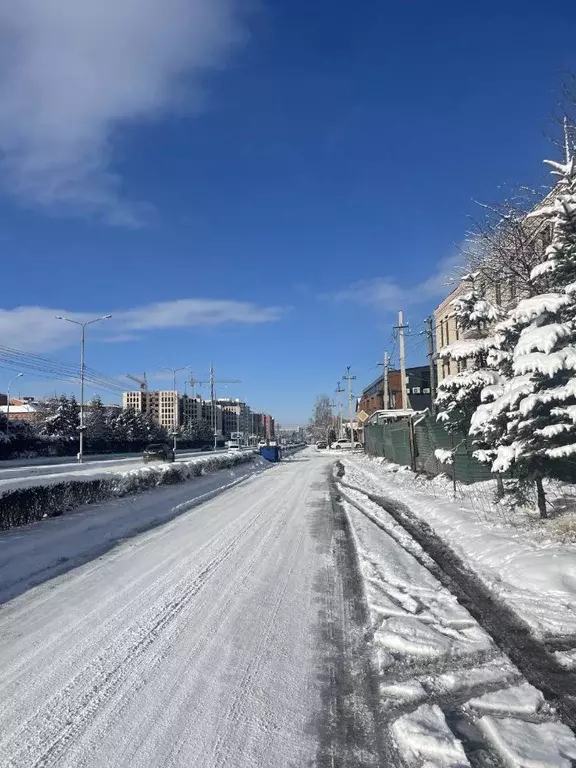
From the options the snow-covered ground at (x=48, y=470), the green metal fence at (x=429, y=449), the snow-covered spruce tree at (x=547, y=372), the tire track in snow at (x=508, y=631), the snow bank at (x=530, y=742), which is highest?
the snow-covered spruce tree at (x=547, y=372)

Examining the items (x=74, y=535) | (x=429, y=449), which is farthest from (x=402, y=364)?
(x=74, y=535)

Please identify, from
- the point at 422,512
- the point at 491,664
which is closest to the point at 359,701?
the point at 491,664

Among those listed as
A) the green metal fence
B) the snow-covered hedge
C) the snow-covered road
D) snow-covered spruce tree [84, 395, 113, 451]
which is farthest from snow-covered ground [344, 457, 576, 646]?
snow-covered spruce tree [84, 395, 113, 451]

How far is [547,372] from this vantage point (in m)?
8.12

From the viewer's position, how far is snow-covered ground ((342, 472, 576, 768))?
3373 millimetres

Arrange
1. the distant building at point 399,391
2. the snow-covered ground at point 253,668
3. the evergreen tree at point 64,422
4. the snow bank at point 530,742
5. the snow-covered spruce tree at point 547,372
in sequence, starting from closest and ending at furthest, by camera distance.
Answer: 1. the snow bank at point 530,742
2. the snow-covered ground at point 253,668
3. the snow-covered spruce tree at point 547,372
4. the evergreen tree at point 64,422
5. the distant building at point 399,391

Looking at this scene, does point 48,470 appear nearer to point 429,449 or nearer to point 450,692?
point 429,449

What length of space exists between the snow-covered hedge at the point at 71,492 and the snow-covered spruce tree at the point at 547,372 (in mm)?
9385

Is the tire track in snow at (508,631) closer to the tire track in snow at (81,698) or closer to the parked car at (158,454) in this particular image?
the tire track in snow at (81,698)

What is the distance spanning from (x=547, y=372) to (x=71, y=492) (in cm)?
1169

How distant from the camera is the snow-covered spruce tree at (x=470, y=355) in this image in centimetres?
1147

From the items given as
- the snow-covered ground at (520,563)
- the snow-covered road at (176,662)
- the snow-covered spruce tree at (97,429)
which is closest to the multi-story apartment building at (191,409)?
the snow-covered spruce tree at (97,429)

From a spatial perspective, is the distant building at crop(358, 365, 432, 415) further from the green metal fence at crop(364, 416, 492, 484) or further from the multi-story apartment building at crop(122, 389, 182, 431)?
the multi-story apartment building at crop(122, 389, 182, 431)

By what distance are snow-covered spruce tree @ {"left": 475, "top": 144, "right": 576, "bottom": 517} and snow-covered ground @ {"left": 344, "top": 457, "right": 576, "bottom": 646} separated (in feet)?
3.75
